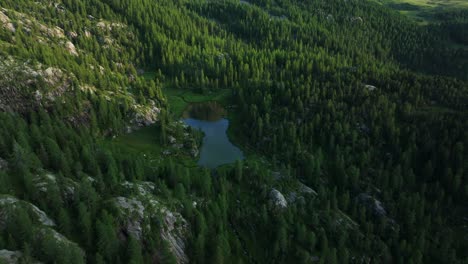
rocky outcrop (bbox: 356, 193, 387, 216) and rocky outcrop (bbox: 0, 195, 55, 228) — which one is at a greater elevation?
rocky outcrop (bbox: 0, 195, 55, 228)

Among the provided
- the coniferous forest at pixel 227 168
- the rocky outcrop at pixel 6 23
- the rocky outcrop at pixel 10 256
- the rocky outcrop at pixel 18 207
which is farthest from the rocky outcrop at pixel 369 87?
the rocky outcrop at pixel 6 23

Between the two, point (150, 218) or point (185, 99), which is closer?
point (150, 218)

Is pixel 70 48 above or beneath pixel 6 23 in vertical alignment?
beneath

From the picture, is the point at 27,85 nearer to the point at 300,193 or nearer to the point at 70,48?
the point at 70,48

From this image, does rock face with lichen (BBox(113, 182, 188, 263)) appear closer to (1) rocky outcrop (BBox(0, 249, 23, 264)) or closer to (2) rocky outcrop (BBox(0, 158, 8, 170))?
(1) rocky outcrop (BBox(0, 249, 23, 264))

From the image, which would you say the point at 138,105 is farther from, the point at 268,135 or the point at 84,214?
the point at 84,214

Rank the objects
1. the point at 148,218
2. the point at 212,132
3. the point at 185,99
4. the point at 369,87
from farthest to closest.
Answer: the point at 185,99 < the point at 369,87 < the point at 212,132 < the point at 148,218

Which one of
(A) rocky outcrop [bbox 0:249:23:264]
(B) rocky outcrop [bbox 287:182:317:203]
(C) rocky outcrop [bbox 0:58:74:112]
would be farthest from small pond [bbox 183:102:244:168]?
(A) rocky outcrop [bbox 0:249:23:264]

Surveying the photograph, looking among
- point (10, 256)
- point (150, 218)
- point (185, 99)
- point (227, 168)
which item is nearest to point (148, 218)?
point (150, 218)
